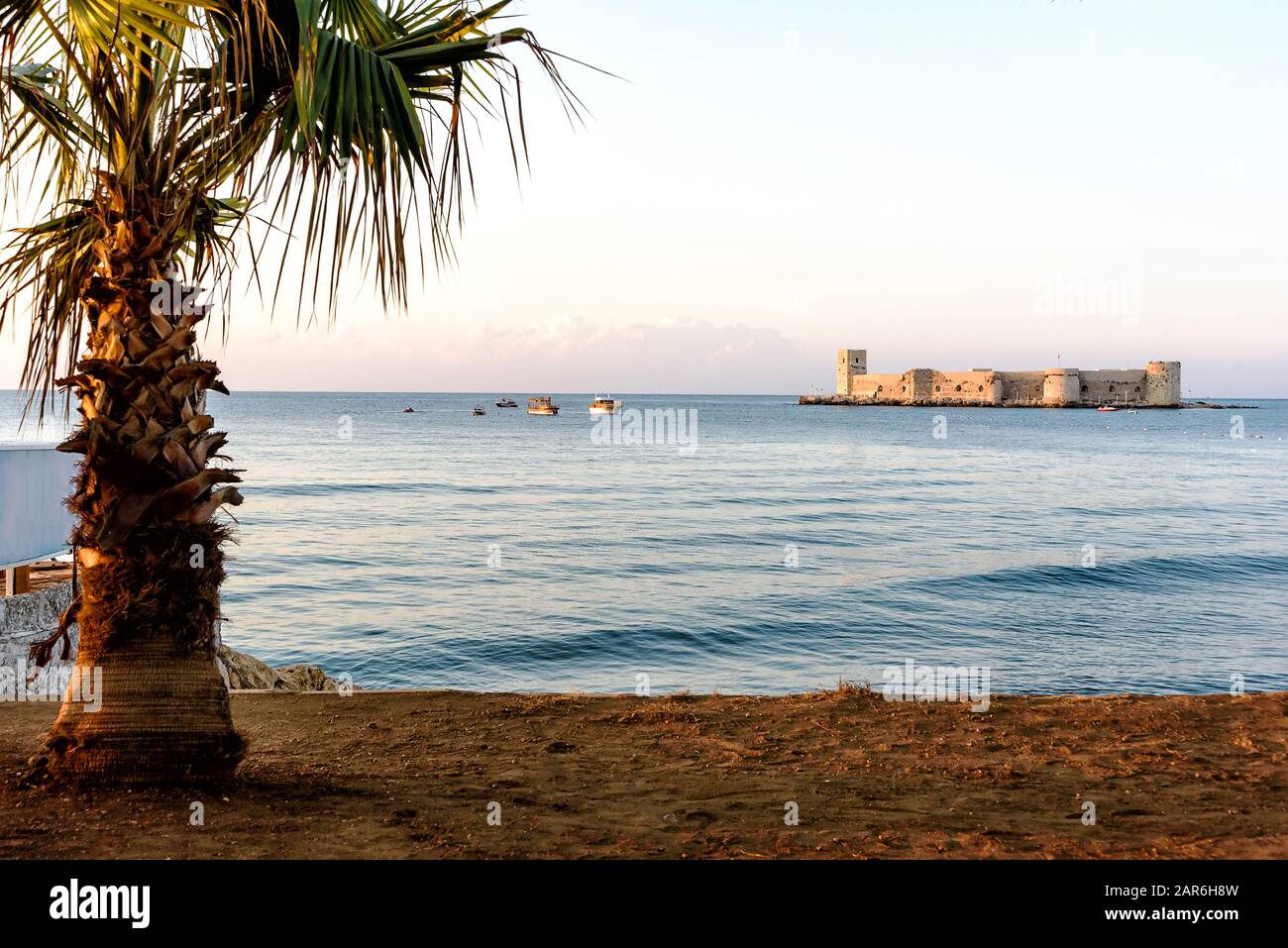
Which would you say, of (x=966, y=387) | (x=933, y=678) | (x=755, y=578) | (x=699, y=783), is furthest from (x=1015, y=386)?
(x=699, y=783)

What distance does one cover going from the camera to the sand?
4.68m

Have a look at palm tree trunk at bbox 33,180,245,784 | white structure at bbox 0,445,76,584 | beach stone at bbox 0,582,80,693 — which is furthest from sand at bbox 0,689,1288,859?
white structure at bbox 0,445,76,584

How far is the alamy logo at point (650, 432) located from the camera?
3487 inches

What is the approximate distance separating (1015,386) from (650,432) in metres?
92.9

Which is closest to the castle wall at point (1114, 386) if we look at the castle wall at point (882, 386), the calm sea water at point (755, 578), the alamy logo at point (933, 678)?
the castle wall at point (882, 386)

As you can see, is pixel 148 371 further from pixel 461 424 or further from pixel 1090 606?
pixel 461 424

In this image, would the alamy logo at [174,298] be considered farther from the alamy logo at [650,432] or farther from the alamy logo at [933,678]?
the alamy logo at [650,432]

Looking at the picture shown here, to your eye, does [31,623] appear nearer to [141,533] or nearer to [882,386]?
[141,533]

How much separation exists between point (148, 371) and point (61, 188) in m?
1.97

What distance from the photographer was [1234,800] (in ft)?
17.9

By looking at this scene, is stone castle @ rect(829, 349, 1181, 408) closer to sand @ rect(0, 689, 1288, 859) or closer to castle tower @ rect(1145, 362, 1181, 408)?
castle tower @ rect(1145, 362, 1181, 408)
